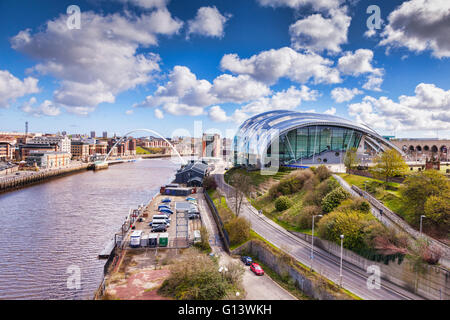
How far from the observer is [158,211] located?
34.6 meters

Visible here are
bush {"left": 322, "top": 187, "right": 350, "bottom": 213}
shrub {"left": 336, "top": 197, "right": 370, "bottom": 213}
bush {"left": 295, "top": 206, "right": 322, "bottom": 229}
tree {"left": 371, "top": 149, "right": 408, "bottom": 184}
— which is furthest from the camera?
tree {"left": 371, "top": 149, "right": 408, "bottom": 184}

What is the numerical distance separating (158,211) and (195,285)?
2001 cm

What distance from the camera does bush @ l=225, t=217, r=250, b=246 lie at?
2338 cm

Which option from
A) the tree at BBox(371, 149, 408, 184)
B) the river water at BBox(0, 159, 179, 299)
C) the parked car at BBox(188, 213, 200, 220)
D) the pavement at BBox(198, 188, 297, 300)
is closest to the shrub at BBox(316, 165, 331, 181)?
the tree at BBox(371, 149, 408, 184)

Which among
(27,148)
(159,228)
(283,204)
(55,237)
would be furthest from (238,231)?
(27,148)

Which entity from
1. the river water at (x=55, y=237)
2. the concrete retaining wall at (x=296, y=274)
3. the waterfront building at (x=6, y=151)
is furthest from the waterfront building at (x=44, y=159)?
the concrete retaining wall at (x=296, y=274)

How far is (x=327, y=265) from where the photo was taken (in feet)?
62.8

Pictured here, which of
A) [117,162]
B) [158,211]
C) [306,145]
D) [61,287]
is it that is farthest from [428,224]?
[117,162]

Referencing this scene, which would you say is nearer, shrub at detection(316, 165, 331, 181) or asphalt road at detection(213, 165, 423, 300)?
asphalt road at detection(213, 165, 423, 300)

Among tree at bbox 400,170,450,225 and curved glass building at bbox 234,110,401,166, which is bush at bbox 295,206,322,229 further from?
curved glass building at bbox 234,110,401,166

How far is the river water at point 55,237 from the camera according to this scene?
18.7 m

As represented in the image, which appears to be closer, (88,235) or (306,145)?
(88,235)

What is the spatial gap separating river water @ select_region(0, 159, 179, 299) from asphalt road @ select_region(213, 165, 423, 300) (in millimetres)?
13959
